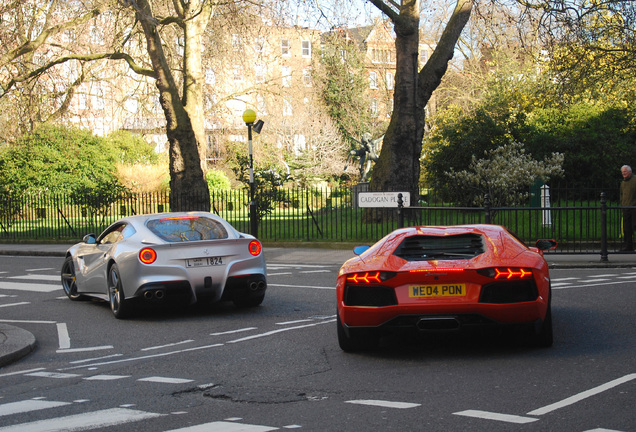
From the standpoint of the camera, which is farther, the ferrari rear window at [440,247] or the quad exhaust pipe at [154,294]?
the quad exhaust pipe at [154,294]

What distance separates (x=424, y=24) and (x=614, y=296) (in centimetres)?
4586

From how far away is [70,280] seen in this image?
13.9 m

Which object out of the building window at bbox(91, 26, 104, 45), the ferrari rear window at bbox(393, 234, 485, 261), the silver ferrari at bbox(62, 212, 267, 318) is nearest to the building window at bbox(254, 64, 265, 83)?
the building window at bbox(91, 26, 104, 45)

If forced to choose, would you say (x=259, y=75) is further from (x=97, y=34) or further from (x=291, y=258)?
(x=291, y=258)

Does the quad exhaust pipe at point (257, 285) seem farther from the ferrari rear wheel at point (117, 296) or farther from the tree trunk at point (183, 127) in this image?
the tree trunk at point (183, 127)

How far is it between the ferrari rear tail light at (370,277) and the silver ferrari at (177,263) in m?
3.78

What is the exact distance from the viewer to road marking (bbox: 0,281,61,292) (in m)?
15.8

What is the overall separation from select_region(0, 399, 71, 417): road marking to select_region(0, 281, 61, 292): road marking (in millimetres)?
9305

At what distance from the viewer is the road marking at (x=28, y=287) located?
1584 cm

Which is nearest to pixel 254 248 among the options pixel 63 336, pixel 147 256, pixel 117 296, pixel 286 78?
pixel 147 256

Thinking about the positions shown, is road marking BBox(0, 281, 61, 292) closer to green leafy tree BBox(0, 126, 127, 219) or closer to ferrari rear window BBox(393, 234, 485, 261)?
ferrari rear window BBox(393, 234, 485, 261)

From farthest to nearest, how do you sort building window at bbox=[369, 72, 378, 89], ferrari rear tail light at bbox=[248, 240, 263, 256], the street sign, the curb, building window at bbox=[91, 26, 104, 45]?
building window at bbox=[369, 72, 378, 89] < building window at bbox=[91, 26, 104, 45] < the street sign < ferrari rear tail light at bbox=[248, 240, 263, 256] < the curb

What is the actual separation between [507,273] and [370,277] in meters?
1.23

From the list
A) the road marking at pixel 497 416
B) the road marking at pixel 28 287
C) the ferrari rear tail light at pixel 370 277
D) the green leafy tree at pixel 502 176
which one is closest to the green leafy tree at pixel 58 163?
the green leafy tree at pixel 502 176
